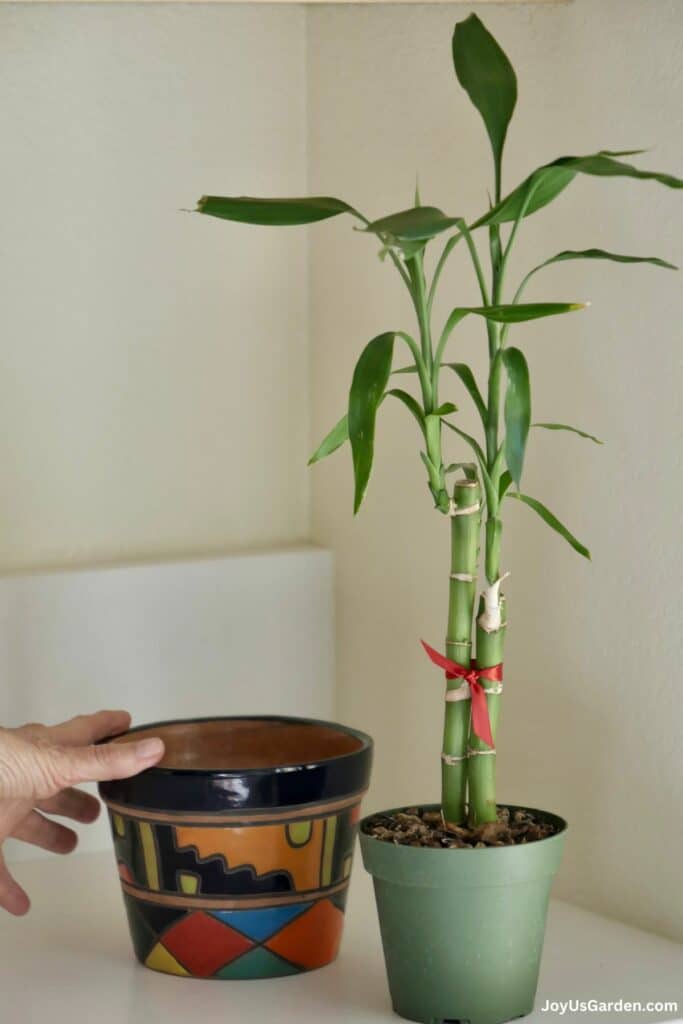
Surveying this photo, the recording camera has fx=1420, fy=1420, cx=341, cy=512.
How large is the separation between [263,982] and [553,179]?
2.04 ft

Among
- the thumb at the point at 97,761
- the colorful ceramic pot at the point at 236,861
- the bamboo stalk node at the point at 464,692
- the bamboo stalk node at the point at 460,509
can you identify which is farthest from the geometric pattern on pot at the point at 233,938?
the bamboo stalk node at the point at 460,509

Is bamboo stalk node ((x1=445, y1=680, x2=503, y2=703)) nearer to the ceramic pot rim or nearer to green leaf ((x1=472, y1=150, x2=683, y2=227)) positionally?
the ceramic pot rim

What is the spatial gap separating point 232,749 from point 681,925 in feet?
1.31

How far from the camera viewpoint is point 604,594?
1.17m

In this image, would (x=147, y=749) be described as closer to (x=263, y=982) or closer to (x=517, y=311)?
(x=263, y=982)

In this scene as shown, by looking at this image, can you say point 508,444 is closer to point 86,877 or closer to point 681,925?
point 681,925

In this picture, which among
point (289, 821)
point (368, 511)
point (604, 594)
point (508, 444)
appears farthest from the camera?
point (368, 511)

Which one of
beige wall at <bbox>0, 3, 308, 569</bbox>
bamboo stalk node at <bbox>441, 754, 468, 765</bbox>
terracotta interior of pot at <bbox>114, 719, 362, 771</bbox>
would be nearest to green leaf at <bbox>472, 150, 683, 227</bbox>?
bamboo stalk node at <bbox>441, 754, 468, 765</bbox>

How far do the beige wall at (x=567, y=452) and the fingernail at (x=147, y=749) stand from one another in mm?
373

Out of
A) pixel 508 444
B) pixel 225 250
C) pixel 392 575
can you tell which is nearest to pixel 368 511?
pixel 392 575

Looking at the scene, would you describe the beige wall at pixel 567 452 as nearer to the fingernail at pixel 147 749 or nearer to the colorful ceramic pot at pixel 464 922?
the colorful ceramic pot at pixel 464 922

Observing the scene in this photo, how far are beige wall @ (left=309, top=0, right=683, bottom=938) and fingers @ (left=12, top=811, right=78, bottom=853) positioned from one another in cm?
36

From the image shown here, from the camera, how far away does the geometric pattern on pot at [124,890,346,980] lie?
3.49ft

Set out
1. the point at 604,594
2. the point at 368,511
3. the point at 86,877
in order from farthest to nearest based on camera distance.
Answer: the point at 368,511
the point at 86,877
the point at 604,594
